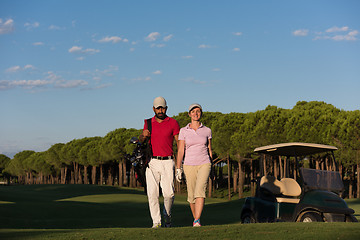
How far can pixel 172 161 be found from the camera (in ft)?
35.0

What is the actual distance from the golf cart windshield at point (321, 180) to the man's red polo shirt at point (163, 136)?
11.4ft

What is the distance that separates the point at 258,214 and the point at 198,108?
382 cm

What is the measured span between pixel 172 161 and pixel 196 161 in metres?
0.56

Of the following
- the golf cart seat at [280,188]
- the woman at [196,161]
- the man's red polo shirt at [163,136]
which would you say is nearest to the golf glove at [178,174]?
the woman at [196,161]

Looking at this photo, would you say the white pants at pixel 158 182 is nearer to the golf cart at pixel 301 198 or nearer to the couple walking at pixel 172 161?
the couple walking at pixel 172 161

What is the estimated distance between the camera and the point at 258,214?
1275cm

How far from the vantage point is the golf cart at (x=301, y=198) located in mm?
11141

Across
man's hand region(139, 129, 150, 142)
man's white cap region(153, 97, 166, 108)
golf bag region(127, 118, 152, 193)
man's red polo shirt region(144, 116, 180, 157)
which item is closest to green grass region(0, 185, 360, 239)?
golf bag region(127, 118, 152, 193)

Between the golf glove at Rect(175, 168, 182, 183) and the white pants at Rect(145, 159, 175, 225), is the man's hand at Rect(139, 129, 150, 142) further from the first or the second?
the golf glove at Rect(175, 168, 182, 183)

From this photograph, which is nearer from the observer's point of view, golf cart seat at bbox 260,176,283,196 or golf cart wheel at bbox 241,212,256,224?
golf cart seat at bbox 260,176,283,196

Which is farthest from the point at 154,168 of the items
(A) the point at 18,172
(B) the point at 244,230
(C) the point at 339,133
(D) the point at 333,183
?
(A) the point at 18,172

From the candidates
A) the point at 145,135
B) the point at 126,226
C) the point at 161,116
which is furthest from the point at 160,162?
the point at 126,226

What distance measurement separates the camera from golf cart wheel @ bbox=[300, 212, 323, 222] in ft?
36.3

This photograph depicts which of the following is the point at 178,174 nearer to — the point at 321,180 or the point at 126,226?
the point at 321,180
